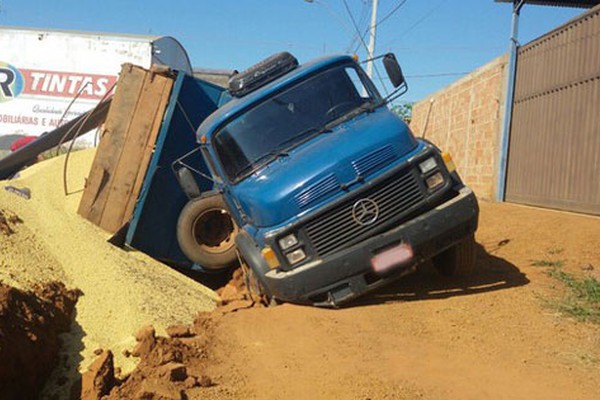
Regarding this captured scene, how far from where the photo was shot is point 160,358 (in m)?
4.38

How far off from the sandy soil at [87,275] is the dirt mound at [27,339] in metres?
Result: 0.14

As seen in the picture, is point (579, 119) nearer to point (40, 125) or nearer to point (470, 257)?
point (470, 257)

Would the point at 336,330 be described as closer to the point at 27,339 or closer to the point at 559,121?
the point at 27,339

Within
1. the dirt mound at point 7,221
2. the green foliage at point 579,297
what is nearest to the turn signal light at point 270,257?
the green foliage at point 579,297

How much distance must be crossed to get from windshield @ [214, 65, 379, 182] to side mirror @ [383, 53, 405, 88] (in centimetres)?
38

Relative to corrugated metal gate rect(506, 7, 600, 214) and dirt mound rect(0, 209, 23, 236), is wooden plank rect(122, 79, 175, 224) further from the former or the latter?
corrugated metal gate rect(506, 7, 600, 214)

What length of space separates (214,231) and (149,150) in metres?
1.31

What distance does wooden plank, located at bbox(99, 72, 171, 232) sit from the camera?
7.76 meters

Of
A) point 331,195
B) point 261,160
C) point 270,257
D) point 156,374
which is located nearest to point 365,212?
point 331,195

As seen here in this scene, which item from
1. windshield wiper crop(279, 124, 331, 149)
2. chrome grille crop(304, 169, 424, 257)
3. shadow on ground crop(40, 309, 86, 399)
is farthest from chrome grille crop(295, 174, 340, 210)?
shadow on ground crop(40, 309, 86, 399)

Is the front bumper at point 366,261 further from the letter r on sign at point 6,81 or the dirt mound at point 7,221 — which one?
the letter r on sign at point 6,81

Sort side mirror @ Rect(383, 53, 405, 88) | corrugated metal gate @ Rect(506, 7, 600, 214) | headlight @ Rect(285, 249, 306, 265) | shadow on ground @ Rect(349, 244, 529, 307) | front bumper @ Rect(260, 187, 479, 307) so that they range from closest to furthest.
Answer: front bumper @ Rect(260, 187, 479, 307) → headlight @ Rect(285, 249, 306, 265) → shadow on ground @ Rect(349, 244, 529, 307) → side mirror @ Rect(383, 53, 405, 88) → corrugated metal gate @ Rect(506, 7, 600, 214)

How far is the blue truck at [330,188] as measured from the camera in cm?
541

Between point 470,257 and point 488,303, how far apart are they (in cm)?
90
